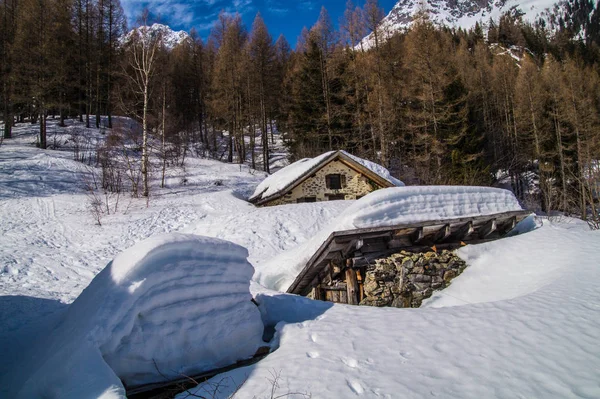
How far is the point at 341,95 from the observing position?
76.8 ft

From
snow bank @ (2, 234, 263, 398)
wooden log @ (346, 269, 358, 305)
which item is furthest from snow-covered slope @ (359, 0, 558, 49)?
snow bank @ (2, 234, 263, 398)

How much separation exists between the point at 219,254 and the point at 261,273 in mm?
4964

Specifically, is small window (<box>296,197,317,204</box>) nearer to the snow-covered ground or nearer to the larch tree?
the snow-covered ground

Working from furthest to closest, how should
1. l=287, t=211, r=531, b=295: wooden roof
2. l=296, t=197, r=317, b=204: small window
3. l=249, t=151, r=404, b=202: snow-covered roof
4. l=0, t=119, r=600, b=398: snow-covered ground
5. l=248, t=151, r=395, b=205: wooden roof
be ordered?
1. l=296, t=197, r=317, b=204: small window
2. l=249, t=151, r=404, b=202: snow-covered roof
3. l=248, t=151, r=395, b=205: wooden roof
4. l=287, t=211, r=531, b=295: wooden roof
5. l=0, t=119, r=600, b=398: snow-covered ground

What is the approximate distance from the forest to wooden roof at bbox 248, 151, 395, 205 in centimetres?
366

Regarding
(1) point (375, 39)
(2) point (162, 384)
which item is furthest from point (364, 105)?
(2) point (162, 384)

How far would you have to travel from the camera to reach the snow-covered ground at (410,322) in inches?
115

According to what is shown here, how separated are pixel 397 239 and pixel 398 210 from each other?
720mm

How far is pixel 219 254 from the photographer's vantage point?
14.3 feet

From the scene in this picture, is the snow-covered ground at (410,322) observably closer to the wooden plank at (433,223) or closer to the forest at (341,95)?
the wooden plank at (433,223)

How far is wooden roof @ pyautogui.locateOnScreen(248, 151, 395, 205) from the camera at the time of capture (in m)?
16.4

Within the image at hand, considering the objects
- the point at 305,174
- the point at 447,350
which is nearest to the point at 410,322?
the point at 447,350

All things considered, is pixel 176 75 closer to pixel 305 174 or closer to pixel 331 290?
pixel 305 174

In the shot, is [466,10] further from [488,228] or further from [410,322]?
[410,322]
